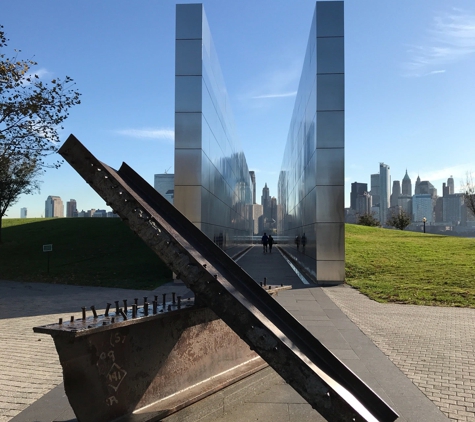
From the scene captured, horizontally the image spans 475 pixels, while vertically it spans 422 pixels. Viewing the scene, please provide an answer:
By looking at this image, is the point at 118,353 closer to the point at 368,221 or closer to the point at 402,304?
the point at 402,304

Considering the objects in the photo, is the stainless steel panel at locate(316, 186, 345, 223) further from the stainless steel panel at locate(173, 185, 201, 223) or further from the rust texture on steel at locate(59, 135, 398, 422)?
the rust texture on steel at locate(59, 135, 398, 422)

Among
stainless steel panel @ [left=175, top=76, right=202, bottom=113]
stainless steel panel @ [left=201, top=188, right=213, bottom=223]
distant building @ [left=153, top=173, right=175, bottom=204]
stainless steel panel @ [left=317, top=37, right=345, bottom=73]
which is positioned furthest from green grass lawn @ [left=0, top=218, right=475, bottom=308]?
stainless steel panel @ [left=317, top=37, right=345, bottom=73]

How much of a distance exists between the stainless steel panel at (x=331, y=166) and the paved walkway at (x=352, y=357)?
15.1ft

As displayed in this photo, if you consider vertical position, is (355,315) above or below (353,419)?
below

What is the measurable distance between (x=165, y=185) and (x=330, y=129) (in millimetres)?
11188

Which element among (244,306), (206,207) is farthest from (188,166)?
(244,306)

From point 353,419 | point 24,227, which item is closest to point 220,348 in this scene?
point 353,419

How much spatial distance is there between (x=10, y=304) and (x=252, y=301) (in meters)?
10.7

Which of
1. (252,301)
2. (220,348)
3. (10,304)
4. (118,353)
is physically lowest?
(10,304)

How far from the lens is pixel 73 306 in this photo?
11.5 m

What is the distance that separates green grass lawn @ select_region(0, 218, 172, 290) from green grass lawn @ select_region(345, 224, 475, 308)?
311 inches

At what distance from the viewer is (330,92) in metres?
15.9

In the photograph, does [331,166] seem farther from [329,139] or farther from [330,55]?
[330,55]

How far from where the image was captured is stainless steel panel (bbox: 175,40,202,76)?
16.3 metres
